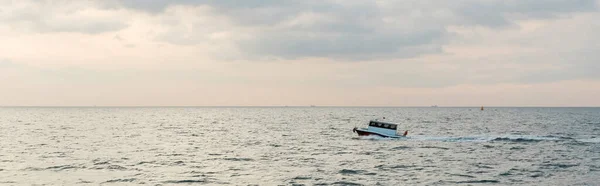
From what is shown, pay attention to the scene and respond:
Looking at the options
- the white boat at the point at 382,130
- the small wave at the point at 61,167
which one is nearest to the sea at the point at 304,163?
the small wave at the point at 61,167

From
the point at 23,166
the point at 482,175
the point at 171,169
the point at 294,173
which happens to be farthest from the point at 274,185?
the point at 23,166

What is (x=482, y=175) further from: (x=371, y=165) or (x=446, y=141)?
(x=446, y=141)

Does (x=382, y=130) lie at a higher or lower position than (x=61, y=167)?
higher

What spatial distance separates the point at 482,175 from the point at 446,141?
35.0 m

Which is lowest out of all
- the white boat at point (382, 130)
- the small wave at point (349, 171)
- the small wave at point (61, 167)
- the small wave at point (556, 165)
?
the small wave at point (61, 167)

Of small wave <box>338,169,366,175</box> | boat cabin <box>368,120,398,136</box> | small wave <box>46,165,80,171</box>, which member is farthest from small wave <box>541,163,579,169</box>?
small wave <box>46,165,80,171</box>

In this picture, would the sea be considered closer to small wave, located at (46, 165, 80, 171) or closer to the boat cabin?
small wave, located at (46, 165, 80, 171)

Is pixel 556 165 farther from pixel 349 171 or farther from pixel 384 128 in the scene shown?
pixel 384 128

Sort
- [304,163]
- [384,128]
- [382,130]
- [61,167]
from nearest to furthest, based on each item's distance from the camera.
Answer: [61,167] < [304,163] < [382,130] < [384,128]

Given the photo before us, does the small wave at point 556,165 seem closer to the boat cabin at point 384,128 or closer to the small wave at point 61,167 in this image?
the boat cabin at point 384,128

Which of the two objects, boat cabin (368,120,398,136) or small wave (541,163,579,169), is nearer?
small wave (541,163,579,169)

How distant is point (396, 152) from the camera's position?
60906mm

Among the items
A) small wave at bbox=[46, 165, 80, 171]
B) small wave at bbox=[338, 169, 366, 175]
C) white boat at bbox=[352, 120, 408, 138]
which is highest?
white boat at bbox=[352, 120, 408, 138]

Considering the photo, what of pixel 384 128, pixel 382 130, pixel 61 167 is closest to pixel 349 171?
pixel 61 167
